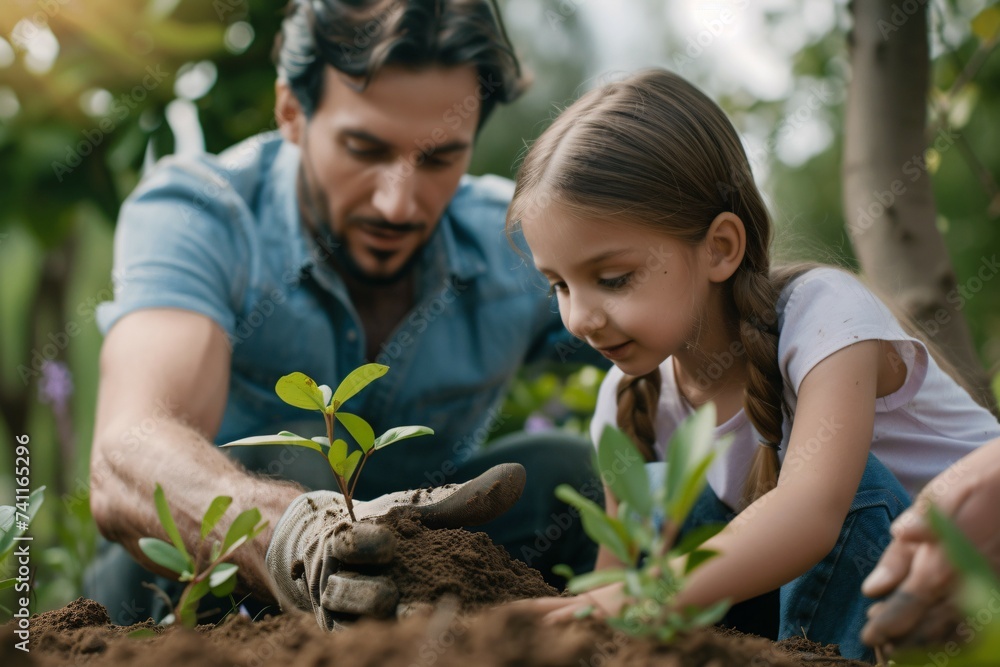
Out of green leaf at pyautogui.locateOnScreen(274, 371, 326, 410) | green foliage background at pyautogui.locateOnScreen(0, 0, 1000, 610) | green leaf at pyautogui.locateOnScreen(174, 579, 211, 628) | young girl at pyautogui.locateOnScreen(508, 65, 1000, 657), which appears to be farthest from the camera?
green foliage background at pyautogui.locateOnScreen(0, 0, 1000, 610)

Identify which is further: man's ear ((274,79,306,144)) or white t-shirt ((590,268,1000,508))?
man's ear ((274,79,306,144))

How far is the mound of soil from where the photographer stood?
613 millimetres

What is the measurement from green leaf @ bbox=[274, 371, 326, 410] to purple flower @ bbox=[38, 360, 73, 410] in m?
2.32

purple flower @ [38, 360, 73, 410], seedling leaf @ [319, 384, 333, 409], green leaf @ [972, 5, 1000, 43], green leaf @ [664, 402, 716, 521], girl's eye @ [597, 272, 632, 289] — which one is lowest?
purple flower @ [38, 360, 73, 410]

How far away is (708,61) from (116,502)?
13.4ft

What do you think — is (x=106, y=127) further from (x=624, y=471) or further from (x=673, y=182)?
(x=624, y=471)

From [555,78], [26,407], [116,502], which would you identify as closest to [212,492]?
[116,502]

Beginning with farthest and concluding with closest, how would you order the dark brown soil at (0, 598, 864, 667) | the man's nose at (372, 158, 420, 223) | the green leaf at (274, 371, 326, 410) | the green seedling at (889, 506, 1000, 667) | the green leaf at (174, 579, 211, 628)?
the man's nose at (372, 158, 420, 223)
the green leaf at (274, 371, 326, 410)
the green leaf at (174, 579, 211, 628)
the dark brown soil at (0, 598, 864, 667)
the green seedling at (889, 506, 1000, 667)

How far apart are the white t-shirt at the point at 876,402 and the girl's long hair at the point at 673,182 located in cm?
5

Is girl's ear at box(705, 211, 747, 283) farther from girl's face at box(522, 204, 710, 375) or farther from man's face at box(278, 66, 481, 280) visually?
man's face at box(278, 66, 481, 280)

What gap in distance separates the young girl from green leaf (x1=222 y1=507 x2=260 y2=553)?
21.9 inches

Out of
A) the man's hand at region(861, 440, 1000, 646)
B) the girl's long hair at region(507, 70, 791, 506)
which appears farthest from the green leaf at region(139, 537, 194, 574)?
the girl's long hair at region(507, 70, 791, 506)

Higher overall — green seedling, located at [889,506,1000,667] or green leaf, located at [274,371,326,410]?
green seedling, located at [889,506,1000,667]

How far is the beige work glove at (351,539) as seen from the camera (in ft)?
2.83
